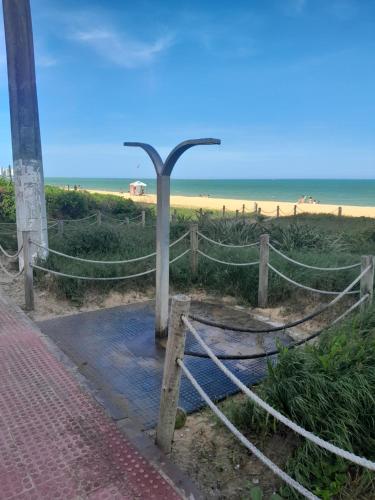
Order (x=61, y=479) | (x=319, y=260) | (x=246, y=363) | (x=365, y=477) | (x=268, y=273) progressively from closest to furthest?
(x=365, y=477)
(x=61, y=479)
(x=246, y=363)
(x=268, y=273)
(x=319, y=260)

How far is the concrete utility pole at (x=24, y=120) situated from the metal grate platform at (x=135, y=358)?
110 inches

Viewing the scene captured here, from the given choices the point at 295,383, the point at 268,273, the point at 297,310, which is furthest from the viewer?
the point at 268,273

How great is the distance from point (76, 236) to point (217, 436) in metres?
5.91

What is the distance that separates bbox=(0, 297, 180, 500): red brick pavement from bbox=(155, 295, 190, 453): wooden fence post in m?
0.21

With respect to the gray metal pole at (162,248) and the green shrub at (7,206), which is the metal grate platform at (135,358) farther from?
the green shrub at (7,206)

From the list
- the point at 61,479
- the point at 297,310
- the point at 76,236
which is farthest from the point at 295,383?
the point at 76,236

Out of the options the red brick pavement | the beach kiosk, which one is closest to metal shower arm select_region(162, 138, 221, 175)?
the red brick pavement

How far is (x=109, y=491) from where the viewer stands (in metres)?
2.25

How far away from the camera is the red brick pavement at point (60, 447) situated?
2264 millimetres

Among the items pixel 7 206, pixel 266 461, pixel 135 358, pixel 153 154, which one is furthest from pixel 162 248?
pixel 7 206

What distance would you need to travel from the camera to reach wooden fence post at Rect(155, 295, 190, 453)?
2506 millimetres

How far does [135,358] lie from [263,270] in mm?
2357

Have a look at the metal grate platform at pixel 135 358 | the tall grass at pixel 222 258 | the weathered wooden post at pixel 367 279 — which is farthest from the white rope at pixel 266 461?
the tall grass at pixel 222 258

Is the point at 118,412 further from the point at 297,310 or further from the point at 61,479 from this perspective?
the point at 297,310
